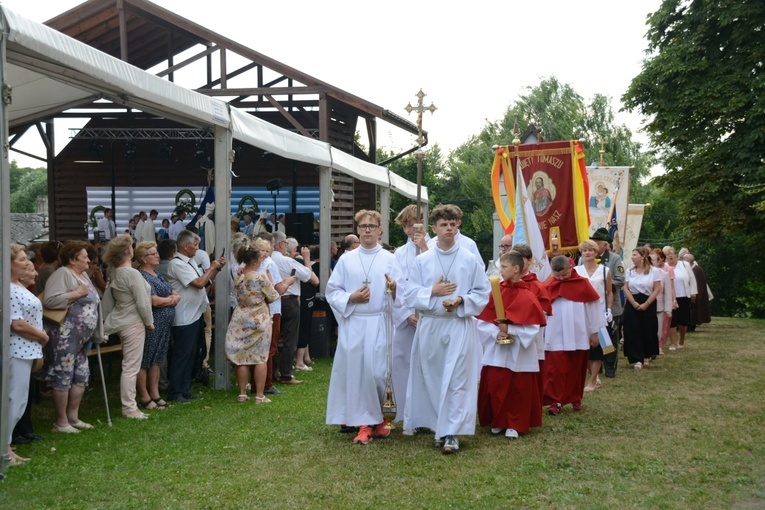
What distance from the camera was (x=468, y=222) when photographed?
2263 inches

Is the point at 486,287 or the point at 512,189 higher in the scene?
the point at 512,189

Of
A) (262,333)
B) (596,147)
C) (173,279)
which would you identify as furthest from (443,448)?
(596,147)

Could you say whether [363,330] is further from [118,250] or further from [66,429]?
[66,429]

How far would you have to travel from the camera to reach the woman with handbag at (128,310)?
29.7ft

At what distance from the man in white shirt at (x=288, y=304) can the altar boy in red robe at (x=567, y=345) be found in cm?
345

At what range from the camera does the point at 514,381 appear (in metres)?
8.59

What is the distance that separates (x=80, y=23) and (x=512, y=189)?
1568 centimetres

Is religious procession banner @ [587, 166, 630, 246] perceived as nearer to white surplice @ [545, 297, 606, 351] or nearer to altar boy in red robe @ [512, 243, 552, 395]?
white surplice @ [545, 297, 606, 351]

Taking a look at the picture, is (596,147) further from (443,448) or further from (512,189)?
(443,448)

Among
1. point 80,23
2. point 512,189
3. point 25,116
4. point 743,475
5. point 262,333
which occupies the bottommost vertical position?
point 743,475

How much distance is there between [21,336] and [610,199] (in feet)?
43.2

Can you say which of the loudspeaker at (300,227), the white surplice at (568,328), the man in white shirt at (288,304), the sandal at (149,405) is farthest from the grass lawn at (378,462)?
the loudspeaker at (300,227)

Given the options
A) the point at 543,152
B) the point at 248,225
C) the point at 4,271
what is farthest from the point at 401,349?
the point at 248,225

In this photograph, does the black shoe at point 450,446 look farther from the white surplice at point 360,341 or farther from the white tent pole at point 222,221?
the white tent pole at point 222,221
